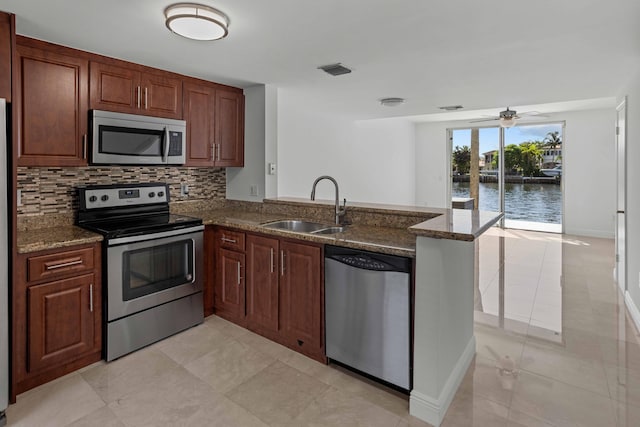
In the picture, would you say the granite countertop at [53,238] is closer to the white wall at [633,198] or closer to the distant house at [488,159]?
the white wall at [633,198]

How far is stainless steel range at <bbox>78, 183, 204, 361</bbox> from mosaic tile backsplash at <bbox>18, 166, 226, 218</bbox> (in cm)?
13

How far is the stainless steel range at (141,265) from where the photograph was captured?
2.49 meters

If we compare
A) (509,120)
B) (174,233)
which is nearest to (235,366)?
(174,233)

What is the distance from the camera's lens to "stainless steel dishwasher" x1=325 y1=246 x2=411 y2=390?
2.06 metres

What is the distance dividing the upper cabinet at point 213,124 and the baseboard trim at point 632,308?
370 centimetres

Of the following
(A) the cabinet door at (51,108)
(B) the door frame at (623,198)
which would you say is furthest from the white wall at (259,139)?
(B) the door frame at (623,198)

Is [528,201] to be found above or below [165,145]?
below

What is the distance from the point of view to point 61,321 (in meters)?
2.29

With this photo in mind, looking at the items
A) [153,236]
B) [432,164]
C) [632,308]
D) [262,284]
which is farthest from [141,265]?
[432,164]

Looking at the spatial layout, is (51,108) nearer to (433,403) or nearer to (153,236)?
(153,236)

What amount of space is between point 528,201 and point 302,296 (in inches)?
272

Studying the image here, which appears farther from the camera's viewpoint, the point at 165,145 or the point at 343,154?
the point at 343,154

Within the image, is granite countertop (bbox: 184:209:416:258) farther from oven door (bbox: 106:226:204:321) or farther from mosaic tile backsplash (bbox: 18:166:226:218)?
mosaic tile backsplash (bbox: 18:166:226:218)

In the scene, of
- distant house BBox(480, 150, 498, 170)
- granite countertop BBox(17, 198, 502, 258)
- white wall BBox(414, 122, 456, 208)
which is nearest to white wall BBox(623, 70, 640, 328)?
granite countertop BBox(17, 198, 502, 258)
